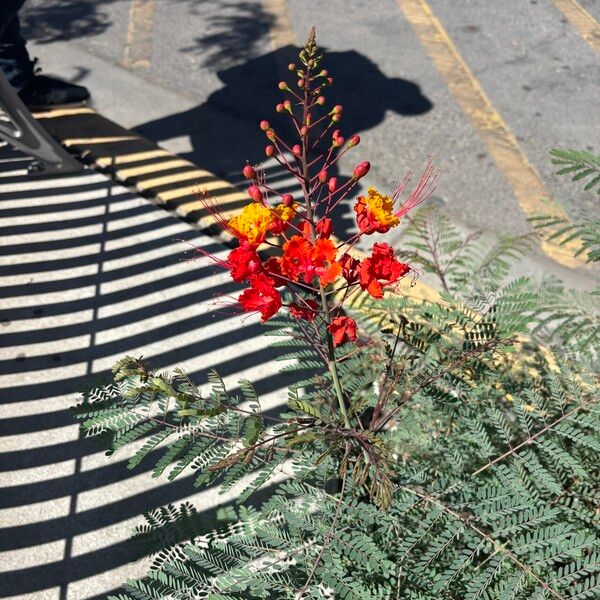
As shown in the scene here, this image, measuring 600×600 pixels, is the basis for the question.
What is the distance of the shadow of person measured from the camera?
5289mm

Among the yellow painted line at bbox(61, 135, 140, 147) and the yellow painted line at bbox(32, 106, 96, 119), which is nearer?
the yellow painted line at bbox(61, 135, 140, 147)

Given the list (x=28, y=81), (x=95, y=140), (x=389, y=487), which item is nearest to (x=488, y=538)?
(x=389, y=487)

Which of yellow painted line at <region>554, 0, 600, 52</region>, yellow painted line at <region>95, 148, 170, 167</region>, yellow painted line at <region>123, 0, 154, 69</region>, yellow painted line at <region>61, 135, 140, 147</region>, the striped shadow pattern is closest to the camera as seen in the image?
the striped shadow pattern

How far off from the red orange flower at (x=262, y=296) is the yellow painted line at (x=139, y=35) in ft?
17.2

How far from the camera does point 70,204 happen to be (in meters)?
4.54

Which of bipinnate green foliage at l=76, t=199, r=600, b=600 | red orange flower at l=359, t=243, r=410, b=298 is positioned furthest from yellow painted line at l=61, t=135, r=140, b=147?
red orange flower at l=359, t=243, r=410, b=298

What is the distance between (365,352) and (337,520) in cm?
76

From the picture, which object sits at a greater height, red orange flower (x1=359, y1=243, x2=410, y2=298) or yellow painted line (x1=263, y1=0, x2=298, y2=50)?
red orange flower (x1=359, y1=243, x2=410, y2=298)

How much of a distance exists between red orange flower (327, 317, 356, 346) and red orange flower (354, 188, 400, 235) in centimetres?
22

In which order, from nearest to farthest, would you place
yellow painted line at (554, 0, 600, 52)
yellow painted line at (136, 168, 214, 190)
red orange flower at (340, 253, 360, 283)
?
red orange flower at (340, 253, 360, 283), yellow painted line at (136, 168, 214, 190), yellow painted line at (554, 0, 600, 52)

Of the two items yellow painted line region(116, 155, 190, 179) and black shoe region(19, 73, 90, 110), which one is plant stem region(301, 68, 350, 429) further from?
black shoe region(19, 73, 90, 110)

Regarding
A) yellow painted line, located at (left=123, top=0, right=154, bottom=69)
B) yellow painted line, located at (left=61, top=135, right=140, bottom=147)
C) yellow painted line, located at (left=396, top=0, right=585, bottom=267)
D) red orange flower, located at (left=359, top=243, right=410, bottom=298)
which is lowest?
yellow painted line, located at (left=123, top=0, right=154, bottom=69)

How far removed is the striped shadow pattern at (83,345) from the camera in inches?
117

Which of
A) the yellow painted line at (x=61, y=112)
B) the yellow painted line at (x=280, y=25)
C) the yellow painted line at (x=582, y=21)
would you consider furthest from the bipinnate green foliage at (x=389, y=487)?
the yellow painted line at (x=582, y=21)
